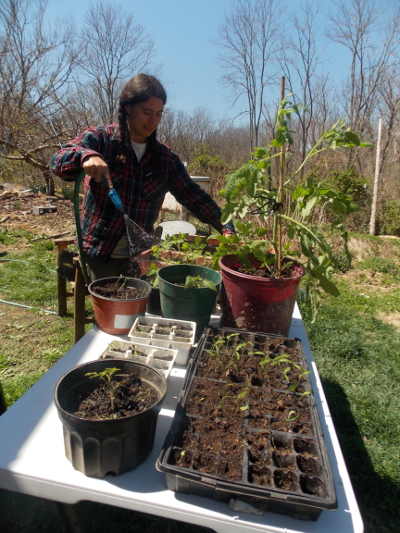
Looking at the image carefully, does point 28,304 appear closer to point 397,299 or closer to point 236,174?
point 236,174

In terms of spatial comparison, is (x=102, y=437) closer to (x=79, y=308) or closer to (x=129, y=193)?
(x=129, y=193)

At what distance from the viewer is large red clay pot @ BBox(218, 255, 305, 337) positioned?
1342 millimetres

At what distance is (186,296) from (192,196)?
88 centimetres

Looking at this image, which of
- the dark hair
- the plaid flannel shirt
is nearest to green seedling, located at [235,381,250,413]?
the plaid flannel shirt

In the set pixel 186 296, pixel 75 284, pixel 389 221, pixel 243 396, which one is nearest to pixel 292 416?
pixel 243 396

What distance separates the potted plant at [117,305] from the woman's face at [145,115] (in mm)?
870

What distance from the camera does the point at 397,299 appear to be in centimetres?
457

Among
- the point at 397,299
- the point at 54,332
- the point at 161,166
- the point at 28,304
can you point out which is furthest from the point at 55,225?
the point at 397,299

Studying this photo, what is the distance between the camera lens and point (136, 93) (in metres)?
1.75

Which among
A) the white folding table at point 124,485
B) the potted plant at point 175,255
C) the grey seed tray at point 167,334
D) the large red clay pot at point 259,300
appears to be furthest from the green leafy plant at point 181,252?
the white folding table at point 124,485

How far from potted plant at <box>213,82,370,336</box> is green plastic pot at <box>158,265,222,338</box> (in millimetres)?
75

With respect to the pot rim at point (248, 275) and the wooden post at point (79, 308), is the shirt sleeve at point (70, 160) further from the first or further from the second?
the wooden post at point (79, 308)

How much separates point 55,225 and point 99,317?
5.91 metres

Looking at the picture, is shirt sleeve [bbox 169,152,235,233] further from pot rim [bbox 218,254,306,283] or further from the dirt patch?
the dirt patch
